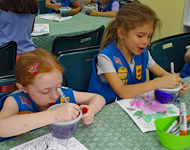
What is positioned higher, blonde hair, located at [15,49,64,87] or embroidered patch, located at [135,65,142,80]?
blonde hair, located at [15,49,64,87]

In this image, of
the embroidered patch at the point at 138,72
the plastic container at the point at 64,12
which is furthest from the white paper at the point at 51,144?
the plastic container at the point at 64,12

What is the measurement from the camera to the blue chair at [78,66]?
1.19 metres

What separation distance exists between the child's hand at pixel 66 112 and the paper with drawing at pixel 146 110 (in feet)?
0.87

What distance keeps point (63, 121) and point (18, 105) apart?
0.26 metres

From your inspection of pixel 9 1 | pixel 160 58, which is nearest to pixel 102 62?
pixel 160 58

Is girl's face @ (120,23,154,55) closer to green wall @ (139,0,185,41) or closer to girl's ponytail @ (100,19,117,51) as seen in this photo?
girl's ponytail @ (100,19,117,51)

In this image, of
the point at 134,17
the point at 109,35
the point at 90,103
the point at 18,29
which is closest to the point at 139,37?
the point at 134,17

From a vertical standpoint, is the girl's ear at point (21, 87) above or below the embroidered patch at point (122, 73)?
above

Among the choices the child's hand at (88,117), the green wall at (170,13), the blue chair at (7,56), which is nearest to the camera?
the child's hand at (88,117)

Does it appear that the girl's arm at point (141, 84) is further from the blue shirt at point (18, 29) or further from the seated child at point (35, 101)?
the blue shirt at point (18, 29)

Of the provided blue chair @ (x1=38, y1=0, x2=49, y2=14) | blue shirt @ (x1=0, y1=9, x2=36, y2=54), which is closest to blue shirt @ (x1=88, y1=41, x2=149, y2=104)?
blue shirt @ (x1=0, y1=9, x2=36, y2=54)

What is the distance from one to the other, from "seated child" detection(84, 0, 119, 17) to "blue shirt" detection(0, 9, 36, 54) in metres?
1.18

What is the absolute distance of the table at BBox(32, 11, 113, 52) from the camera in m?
1.95

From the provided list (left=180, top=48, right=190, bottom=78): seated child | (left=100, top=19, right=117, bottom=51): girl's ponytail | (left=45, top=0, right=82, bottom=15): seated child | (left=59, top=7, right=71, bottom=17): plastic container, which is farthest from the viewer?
(left=45, top=0, right=82, bottom=15): seated child
